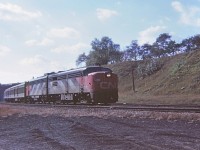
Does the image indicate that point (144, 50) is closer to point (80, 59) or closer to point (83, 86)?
point (80, 59)

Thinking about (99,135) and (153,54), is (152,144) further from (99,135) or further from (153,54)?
(153,54)

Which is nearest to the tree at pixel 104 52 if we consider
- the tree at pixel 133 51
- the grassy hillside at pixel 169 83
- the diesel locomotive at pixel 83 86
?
the tree at pixel 133 51

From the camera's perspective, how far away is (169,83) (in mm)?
64500

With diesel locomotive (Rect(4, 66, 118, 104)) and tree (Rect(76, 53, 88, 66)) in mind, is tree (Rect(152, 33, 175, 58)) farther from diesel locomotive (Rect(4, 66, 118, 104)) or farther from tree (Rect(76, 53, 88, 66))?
diesel locomotive (Rect(4, 66, 118, 104))

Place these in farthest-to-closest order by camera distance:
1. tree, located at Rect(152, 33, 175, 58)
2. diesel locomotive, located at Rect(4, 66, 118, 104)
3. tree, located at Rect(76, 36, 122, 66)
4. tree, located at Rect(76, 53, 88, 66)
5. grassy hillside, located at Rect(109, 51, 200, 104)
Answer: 1. tree, located at Rect(76, 53, 88, 66)
2. tree, located at Rect(76, 36, 122, 66)
3. tree, located at Rect(152, 33, 175, 58)
4. grassy hillside, located at Rect(109, 51, 200, 104)
5. diesel locomotive, located at Rect(4, 66, 118, 104)

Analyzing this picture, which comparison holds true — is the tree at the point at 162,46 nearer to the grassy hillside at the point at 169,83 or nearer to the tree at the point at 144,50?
the tree at the point at 144,50

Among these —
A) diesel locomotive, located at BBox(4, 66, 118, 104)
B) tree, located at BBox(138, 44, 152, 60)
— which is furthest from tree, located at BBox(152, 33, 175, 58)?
diesel locomotive, located at BBox(4, 66, 118, 104)

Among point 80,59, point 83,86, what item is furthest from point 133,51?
point 83,86

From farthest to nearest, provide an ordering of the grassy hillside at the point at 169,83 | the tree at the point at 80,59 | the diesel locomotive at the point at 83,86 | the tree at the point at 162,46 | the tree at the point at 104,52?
the tree at the point at 80,59 → the tree at the point at 104,52 → the tree at the point at 162,46 → the grassy hillside at the point at 169,83 → the diesel locomotive at the point at 83,86

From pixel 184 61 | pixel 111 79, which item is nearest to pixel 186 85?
pixel 184 61

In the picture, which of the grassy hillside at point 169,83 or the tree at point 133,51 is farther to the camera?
the tree at point 133,51

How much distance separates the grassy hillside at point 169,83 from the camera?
2060 inches

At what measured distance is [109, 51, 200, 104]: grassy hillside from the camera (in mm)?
52319

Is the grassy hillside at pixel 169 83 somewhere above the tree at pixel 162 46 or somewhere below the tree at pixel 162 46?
below
